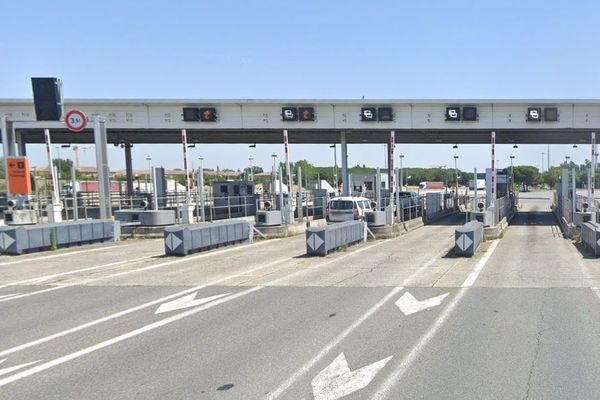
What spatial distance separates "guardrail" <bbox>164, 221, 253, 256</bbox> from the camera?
48.8ft

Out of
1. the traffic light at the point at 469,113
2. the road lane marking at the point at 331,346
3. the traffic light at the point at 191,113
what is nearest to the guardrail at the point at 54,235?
the traffic light at the point at 191,113

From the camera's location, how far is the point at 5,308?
8.75 metres

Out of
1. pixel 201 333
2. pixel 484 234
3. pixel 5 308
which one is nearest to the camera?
pixel 201 333

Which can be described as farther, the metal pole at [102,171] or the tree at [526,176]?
the tree at [526,176]

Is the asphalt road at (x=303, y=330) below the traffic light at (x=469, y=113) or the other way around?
below

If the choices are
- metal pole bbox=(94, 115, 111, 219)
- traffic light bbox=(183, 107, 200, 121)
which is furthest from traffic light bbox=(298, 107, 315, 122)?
metal pole bbox=(94, 115, 111, 219)

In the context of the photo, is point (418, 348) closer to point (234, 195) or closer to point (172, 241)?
point (172, 241)

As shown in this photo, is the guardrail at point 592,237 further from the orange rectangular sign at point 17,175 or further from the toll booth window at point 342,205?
the orange rectangular sign at point 17,175

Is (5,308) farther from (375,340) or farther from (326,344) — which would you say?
(375,340)

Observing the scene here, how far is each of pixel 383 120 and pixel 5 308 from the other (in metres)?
22.8

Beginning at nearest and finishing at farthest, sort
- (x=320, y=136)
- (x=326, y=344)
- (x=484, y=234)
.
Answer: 1. (x=326, y=344)
2. (x=484, y=234)
3. (x=320, y=136)

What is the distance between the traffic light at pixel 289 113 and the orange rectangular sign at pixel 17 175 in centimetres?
1329

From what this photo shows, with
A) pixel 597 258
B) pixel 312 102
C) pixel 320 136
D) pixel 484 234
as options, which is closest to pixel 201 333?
pixel 597 258

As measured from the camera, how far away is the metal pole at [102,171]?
20.7 meters
